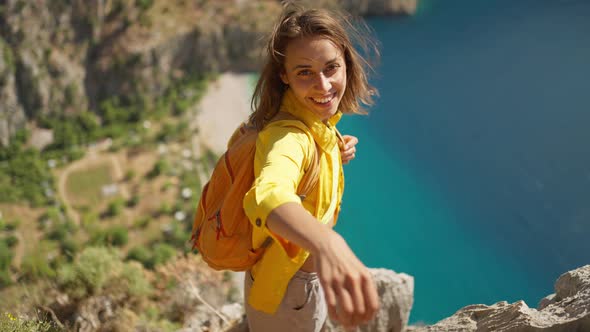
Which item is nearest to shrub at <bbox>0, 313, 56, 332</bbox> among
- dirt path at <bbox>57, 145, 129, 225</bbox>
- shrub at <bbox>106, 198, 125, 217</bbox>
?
shrub at <bbox>106, 198, 125, 217</bbox>

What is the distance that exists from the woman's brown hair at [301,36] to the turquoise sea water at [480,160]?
18.9 feet

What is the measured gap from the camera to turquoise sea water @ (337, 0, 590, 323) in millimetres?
9375

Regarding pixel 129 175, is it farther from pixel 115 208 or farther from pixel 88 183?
pixel 115 208

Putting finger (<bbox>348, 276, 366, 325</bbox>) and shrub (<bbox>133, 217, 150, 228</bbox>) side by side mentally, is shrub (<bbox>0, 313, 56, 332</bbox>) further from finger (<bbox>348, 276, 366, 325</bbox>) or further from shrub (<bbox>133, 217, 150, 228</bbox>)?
shrub (<bbox>133, 217, 150, 228</bbox>)

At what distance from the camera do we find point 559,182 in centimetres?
949

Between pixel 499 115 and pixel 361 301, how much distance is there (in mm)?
13351

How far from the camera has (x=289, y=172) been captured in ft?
4.38

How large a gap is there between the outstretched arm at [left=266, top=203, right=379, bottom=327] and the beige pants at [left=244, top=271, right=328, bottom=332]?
23.7 inches

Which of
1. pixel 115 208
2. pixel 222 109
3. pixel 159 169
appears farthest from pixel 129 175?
pixel 222 109

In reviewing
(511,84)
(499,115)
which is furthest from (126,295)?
(511,84)

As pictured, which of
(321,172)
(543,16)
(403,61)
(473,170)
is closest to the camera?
(321,172)

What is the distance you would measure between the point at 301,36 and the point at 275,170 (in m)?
0.51

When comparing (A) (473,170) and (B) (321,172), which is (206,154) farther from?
(B) (321,172)

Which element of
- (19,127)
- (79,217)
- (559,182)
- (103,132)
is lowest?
(79,217)
